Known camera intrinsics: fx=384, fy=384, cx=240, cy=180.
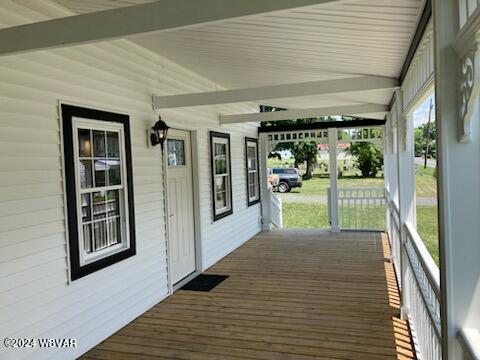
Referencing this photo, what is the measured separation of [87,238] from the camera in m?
3.58

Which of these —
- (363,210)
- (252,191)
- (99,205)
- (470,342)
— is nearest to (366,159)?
(363,210)

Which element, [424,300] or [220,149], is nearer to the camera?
[424,300]

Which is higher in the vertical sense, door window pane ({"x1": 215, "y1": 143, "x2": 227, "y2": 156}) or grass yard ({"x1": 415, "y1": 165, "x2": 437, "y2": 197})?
door window pane ({"x1": 215, "y1": 143, "x2": 227, "y2": 156})

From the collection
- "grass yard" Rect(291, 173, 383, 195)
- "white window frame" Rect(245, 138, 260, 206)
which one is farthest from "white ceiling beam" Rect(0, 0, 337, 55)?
"grass yard" Rect(291, 173, 383, 195)

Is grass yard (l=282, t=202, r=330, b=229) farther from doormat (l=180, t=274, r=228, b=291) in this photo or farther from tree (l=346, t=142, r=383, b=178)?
doormat (l=180, t=274, r=228, b=291)

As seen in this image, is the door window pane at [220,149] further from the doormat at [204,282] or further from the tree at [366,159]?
the tree at [366,159]

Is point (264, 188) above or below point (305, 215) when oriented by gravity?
above

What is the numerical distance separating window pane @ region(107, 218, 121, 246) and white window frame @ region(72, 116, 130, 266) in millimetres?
37

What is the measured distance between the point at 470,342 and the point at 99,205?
3.23m

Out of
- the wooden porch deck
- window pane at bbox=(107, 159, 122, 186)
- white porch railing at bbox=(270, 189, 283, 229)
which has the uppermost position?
window pane at bbox=(107, 159, 122, 186)

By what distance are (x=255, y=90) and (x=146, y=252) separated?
2235 millimetres

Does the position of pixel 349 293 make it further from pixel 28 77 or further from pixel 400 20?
pixel 28 77

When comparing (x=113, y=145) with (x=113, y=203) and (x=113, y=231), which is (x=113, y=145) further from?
(x=113, y=231)

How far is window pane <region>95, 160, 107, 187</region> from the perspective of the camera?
12.1 ft
